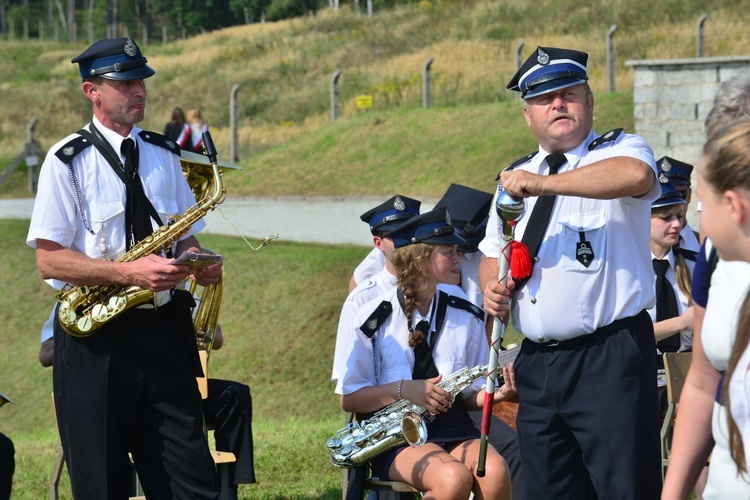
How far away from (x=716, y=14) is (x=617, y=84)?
305 inches

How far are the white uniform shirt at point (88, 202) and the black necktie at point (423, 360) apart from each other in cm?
144

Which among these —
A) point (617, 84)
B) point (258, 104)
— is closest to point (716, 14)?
point (617, 84)

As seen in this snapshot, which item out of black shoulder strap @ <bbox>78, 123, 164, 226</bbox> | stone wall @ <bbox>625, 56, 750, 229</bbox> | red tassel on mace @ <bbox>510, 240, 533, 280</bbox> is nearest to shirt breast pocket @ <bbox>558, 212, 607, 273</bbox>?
red tassel on mace @ <bbox>510, 240, 533, 280</bbox>

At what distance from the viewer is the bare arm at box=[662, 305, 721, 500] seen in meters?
3.30

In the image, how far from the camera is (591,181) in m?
4.27

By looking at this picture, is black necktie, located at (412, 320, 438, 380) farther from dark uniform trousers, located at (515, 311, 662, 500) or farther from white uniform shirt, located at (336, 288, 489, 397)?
dark uniform trousers, located at (515, 311, 662, 500)

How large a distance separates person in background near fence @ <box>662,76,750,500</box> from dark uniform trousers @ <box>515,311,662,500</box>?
1.04 m

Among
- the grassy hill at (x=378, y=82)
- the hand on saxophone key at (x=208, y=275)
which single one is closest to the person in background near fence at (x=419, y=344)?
the hand on saxophone key at (x=208, y=275)

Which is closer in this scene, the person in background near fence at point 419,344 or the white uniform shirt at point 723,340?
the white uniform shirt at point 723,340

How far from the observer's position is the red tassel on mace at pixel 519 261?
4.50m

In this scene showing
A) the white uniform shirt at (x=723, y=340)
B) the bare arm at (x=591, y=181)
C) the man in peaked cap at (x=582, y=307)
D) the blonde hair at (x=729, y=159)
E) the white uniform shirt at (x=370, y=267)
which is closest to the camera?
the blonde hair at (x=729, y=159)

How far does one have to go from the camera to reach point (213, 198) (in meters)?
5.45

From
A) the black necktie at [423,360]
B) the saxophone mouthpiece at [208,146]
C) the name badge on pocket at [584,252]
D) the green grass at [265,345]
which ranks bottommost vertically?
the green grass at [265,345]

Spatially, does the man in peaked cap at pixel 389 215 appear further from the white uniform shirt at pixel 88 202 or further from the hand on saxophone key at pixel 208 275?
the white uniform shirt at pixel 88 202
